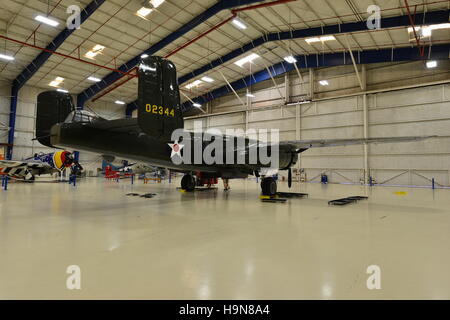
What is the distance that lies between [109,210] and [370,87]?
2303 cm

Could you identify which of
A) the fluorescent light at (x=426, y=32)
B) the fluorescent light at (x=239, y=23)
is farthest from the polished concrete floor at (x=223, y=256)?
the fluorescent light at (x=426, y=32)

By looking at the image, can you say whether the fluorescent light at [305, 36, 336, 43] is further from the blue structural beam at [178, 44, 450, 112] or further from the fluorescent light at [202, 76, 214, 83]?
the fluorescent light at [202, 76, 214, 83]

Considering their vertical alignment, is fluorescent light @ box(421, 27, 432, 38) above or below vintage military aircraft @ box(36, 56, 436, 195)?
above

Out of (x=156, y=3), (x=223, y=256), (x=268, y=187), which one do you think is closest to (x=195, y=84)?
(x=156, y=3)

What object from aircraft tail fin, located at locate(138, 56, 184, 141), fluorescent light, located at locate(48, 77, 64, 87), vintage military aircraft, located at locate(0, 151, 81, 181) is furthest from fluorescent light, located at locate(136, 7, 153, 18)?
fluorescent light, located at locate(48, 77, 64, 87)

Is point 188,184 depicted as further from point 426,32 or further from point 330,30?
point 426,32

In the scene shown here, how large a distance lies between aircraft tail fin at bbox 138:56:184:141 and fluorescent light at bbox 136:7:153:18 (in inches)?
464

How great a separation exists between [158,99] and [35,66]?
72.6 ft

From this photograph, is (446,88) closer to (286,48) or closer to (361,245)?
(286,48)

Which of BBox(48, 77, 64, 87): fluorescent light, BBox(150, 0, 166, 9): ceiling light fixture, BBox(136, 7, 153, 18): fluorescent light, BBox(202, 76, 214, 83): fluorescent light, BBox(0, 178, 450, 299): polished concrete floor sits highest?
BBox(202, 76, 214, 83): fluorescent light

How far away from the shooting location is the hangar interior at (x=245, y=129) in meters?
2.84

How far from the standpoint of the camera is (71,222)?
5.38m

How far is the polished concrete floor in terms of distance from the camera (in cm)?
241
